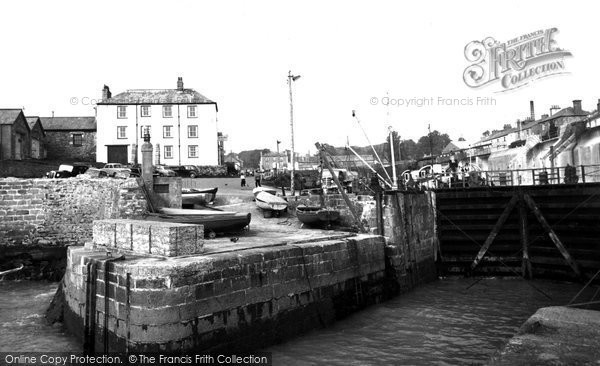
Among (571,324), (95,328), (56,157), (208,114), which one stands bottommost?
(95,328)

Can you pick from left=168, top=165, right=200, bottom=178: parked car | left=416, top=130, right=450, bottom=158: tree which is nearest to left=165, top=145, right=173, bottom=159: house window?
left=168, top=165, right=200, bottom=178: parked car

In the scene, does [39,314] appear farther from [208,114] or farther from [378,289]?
[208,114]

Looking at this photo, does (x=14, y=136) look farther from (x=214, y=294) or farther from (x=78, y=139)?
(x=214, y=294)

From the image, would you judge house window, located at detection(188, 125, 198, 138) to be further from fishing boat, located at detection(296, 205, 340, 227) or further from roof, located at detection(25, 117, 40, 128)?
fishing boat, located at detection(296, 205, 340, 227)

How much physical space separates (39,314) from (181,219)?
13.8 feet

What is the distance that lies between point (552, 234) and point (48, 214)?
19554mm

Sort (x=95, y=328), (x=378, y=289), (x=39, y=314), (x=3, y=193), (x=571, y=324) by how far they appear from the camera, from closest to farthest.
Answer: (x=571, y=324)
(x=95, y=328)
(x=39, y=314)
(x=378, y=289)
(x=3, y=193)

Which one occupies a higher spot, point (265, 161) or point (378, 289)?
point (265, 161)

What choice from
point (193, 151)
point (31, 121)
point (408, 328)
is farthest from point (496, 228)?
point (31, 121)

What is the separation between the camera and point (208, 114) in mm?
43188

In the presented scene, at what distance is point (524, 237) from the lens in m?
14.8

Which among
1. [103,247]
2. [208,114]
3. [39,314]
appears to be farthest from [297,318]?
[208,114]

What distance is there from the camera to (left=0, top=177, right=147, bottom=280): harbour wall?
1678 cm

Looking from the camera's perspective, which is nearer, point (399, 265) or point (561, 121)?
point (399, 265)
